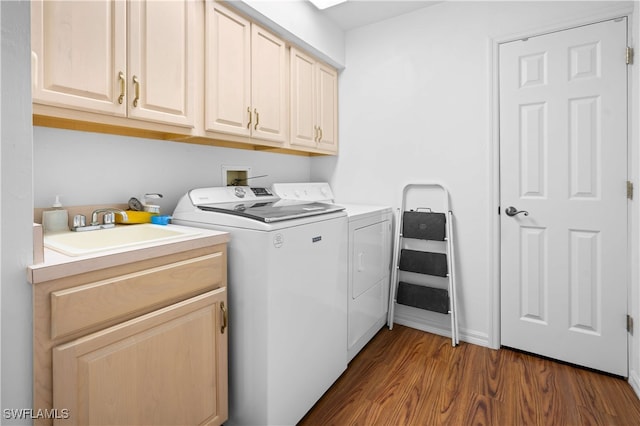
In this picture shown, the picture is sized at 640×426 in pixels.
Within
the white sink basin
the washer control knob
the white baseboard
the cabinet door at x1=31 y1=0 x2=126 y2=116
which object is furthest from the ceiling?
the white baseboard

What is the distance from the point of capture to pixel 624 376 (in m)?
1.94

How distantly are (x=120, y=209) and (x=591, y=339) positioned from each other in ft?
9.30

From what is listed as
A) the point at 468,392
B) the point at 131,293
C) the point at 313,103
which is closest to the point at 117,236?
the point at 131,293

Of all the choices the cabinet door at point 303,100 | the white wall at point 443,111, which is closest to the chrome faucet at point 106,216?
the cabinet door at point 303,100

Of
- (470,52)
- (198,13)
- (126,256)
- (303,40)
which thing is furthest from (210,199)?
(470,52)

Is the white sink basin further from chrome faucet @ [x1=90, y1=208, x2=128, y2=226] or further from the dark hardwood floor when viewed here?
the dark hardwood floor

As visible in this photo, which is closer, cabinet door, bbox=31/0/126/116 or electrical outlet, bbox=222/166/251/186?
cabinet door, bbox=31/0/126/116

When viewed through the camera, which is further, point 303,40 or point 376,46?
point 376,46

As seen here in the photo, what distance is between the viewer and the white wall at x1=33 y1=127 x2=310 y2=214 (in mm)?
1453

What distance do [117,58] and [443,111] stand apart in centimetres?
208

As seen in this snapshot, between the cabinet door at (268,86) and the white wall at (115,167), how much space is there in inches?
13.8

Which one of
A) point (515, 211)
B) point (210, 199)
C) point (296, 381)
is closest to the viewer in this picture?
point (296, 381)

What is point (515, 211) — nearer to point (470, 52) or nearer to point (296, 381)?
point (470, 52)

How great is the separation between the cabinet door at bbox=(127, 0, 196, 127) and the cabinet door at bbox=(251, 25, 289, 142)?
0.45m
